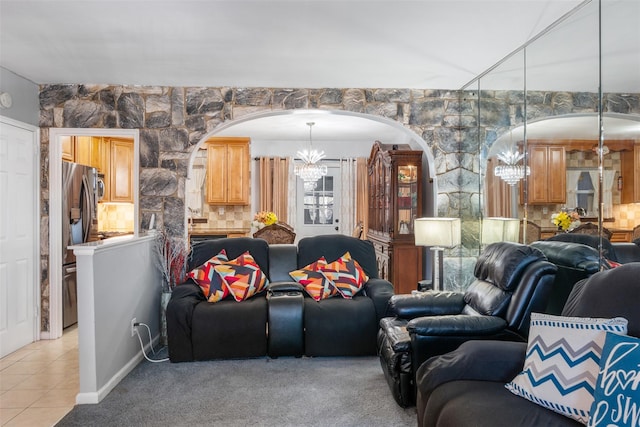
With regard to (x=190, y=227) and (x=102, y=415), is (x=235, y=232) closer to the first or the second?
(x=190, y=227)

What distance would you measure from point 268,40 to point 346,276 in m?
2.14

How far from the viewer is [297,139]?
8.11 meters

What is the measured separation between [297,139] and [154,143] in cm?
396

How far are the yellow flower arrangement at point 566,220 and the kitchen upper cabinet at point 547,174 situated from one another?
95mm

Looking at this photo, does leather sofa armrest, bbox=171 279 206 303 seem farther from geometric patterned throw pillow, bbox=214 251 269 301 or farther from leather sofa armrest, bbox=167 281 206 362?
geometric patterned throw pillow, bbox=214 251 269 301

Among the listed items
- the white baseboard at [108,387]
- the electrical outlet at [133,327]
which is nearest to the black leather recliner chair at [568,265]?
the white baseboard at [108,387]

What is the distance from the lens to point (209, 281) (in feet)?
12.7

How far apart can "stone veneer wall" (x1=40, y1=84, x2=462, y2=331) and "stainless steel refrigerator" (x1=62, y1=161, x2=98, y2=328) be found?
18cm

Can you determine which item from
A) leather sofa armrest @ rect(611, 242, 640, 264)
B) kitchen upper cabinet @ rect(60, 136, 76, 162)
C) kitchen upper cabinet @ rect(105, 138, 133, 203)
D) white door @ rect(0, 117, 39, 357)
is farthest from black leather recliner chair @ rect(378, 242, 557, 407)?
kitchen upper cabinet @ rect(105, 138, 133, 203)

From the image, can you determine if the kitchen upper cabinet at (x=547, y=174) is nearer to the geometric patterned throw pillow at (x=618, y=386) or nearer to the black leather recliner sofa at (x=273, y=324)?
the black leather recliner sofa at (x=273, y=324)

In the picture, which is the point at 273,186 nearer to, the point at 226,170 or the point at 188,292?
the point at 226,170

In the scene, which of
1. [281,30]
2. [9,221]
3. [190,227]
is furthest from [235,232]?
[281,30]

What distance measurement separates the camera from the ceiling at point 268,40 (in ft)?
9.02

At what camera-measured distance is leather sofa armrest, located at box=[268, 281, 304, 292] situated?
3.86 metres
